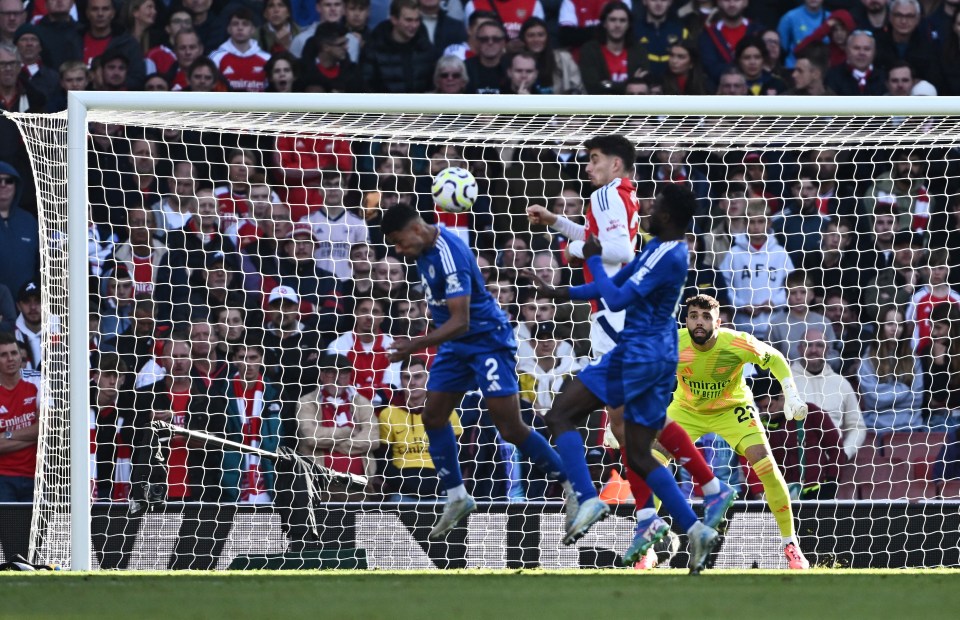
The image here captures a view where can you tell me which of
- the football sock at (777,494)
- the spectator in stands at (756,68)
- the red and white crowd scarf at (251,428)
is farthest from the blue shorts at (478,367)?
the spectator in stands at (756,68)

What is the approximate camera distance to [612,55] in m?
11.6

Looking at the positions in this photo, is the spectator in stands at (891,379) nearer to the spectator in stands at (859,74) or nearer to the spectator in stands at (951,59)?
the spectator in stands at (859,74)

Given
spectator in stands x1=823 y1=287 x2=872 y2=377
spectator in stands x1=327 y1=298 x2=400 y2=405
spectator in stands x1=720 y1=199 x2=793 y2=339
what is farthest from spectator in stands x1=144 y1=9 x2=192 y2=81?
spectator in stands x1=823 y1=287 x2=872 y2=377

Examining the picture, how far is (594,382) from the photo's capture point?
6586 millimetres

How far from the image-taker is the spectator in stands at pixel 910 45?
38.7 feet

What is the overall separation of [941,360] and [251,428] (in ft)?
16.1

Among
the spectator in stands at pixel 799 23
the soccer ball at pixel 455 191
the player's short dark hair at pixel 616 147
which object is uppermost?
the spectator in stands at pixel 799 23

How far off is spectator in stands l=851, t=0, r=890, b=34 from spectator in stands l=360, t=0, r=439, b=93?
12.7ft

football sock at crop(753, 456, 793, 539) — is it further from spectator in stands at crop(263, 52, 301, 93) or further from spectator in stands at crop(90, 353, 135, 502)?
spectator in stands at crop(263, 52, 301, 93)

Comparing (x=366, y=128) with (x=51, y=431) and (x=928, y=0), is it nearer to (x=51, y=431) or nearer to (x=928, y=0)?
(x=51, y=431)

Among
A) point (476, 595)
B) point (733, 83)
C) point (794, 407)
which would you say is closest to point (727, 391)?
point (794, 407)

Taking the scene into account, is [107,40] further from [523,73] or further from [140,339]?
[523,73]

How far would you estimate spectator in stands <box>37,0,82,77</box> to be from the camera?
11.3 m

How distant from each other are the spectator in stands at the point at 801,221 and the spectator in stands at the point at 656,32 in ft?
5.66
